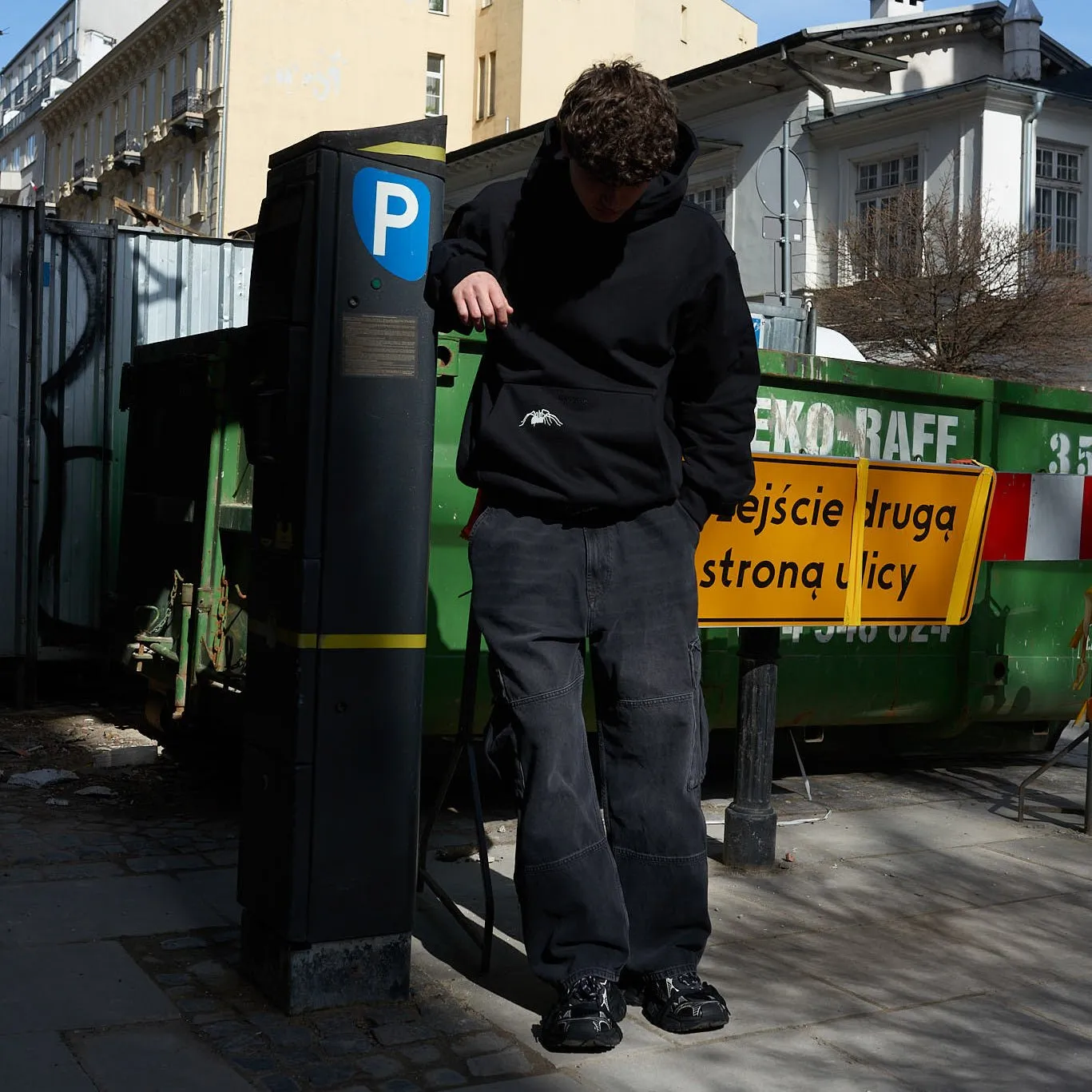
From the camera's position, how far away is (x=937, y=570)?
17.5 feet

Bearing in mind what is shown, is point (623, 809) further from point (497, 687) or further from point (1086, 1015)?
point (1086, 1015)

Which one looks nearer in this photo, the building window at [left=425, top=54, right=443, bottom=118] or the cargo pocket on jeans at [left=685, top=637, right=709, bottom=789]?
the cargo pocket on jeans at [left=685, top=637, right=709, bottom=789]

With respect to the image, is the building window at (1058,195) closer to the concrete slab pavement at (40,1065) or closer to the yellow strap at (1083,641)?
the yellow strap at (1083,641)

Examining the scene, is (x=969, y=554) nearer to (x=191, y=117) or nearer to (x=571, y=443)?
(x=571, y=443)

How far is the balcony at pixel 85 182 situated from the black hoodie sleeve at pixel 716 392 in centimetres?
6143

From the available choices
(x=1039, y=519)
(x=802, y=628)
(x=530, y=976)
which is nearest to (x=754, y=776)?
(x=802, y=628)

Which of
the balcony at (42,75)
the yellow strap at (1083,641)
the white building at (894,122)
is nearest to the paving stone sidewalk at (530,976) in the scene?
the yellow strap at (1083,641)

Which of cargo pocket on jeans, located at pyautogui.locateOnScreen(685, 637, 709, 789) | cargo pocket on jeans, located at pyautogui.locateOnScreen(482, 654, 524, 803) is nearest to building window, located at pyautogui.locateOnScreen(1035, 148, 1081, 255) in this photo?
cargo pocket on jeans, located at pyautogui.locateOnScreen(685, 637, 709, 789)

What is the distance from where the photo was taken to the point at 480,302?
3150 millimetres

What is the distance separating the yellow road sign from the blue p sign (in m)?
1.66

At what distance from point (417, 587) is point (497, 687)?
0.33 m

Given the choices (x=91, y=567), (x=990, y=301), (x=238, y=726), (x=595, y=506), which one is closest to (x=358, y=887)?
(x=595, y=506)

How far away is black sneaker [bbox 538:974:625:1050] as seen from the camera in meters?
3.15

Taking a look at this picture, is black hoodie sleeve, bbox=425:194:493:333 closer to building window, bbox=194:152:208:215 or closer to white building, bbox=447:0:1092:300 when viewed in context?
white building, bbox=447:0:1092:300
